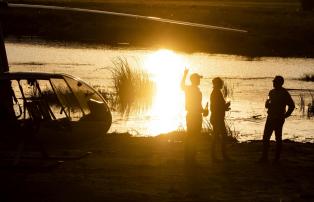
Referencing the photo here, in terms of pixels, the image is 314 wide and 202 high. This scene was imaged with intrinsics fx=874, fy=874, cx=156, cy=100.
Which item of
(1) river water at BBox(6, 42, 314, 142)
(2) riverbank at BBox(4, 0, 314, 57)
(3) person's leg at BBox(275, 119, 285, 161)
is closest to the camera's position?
(3) person's leg at BBox(275, 119, 285, 161)

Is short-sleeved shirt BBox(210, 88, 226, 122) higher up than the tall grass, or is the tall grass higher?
short-sleeved shirt BBox(210, 88, 226, 122)

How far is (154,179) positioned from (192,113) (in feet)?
5.67

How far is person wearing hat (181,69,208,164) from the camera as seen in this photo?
14141 mm

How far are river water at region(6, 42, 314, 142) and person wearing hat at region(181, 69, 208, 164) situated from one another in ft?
22.6

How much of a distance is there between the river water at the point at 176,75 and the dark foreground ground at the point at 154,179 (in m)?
6.41

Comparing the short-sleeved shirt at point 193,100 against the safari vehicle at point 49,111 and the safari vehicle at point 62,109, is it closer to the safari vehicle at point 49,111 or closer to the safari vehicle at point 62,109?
the safari vehicle at point 49,111

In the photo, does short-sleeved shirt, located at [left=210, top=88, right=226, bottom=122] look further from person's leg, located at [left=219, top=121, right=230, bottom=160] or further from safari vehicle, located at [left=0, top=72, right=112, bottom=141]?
safari vehicle, located at [left=0, top=72, right=112, bottom=141]

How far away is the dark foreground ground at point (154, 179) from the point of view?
1183 centimetres

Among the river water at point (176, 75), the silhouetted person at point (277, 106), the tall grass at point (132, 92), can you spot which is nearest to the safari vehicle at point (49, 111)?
the silhouetted person at point (277, 106)

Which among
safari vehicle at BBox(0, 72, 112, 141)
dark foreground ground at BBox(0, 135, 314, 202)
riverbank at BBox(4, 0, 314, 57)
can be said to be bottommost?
dark foreground ground at BBox(0, 135, 314, 202)

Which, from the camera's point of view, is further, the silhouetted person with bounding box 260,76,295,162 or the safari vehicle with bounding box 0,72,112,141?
the silhouetted person with bounding box 260,76,295,162

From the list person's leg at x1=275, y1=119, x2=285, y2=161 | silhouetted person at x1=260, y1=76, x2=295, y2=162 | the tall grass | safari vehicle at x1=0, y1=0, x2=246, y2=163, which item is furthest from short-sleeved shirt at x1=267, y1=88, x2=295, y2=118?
the tall grass

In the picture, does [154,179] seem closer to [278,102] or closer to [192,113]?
[192,113]

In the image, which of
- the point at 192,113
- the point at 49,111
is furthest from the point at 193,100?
the point at 49,111
